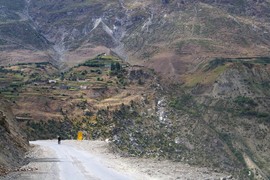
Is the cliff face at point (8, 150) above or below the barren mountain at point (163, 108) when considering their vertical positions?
above

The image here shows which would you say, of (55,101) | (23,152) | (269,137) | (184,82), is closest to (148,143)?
(55,101)

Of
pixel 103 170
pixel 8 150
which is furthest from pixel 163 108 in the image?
pixel 103 170

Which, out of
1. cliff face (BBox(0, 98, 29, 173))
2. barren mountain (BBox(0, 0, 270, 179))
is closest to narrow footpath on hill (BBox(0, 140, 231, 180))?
cliff face (BBox(0, 98, 29, 173))

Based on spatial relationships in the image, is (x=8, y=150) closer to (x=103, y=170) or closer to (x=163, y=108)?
(x=103, y=170)

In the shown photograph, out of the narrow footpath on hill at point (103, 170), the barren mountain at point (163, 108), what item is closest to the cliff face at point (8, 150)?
the narrow footpath on hill at point (103, 170)

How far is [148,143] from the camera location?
90688 millimetres

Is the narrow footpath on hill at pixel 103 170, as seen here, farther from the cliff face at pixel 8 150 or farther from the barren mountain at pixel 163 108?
the barren mountain at pixel 163 108

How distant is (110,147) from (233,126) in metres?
98.5

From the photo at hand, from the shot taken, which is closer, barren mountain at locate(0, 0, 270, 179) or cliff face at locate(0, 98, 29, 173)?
cliff face at locate(0, 98, 29, 173)

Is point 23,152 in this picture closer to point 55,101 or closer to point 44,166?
point 44,166

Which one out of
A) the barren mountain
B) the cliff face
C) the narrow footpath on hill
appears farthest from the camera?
the barren mountain

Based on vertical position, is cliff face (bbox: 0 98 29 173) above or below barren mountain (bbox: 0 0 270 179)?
above

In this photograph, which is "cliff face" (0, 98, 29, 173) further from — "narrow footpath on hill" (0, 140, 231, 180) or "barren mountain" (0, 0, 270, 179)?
"barren mountain" (0, 0, 270, 179)

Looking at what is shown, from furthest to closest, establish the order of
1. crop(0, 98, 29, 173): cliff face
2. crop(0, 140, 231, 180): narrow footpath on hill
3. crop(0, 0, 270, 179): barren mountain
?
1. crop(0, 0, 270, 179): barren mountain
2. crop(0, 98, 29, 173): cliff face
3. crop(0, 140, 231, 180): narrow footpath on hill
